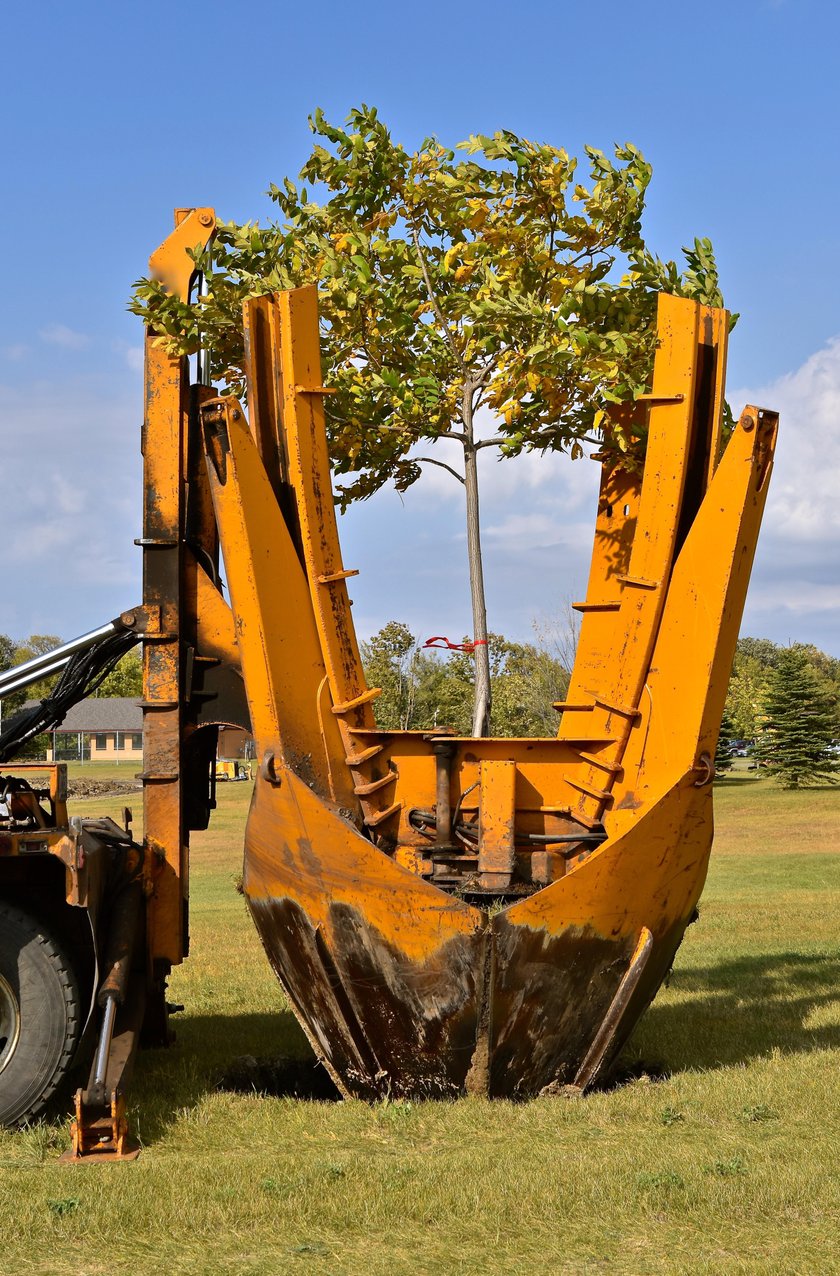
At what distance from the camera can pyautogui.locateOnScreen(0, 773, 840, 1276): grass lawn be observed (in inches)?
192

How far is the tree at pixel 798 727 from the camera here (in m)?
42.0

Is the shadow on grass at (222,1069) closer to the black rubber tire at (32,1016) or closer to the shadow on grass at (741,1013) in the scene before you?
the black rubber tire at (32,1016)

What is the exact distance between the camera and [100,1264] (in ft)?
15.8

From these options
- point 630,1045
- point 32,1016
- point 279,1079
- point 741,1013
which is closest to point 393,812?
point 279,1079

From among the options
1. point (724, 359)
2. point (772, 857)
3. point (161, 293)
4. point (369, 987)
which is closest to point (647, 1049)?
point (369, 987)

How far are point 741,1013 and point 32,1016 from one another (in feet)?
17.2

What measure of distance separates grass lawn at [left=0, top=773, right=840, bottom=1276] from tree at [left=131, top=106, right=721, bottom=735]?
2.51 m

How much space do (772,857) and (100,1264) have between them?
2196 cm

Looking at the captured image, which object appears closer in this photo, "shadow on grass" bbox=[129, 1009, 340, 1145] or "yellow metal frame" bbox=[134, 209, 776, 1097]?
"yellow metal frame" bbox=[134, 209, 776, 1097]

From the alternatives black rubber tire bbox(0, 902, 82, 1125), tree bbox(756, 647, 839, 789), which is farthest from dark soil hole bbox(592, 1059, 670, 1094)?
tree bbox(756, 647, 839, 789)

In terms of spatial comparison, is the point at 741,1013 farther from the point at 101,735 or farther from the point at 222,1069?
the point at 101,735

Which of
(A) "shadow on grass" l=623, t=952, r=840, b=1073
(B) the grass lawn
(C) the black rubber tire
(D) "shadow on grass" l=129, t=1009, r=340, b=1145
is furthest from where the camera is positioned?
(A) "shadow on grass" l=623, t=952, r=840, b=1073

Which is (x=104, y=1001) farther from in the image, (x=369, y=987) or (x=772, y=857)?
(x=772, y=857)

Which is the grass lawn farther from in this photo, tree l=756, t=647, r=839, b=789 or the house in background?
the house in background
